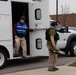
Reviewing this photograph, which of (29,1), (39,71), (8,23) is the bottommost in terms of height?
(39,71)

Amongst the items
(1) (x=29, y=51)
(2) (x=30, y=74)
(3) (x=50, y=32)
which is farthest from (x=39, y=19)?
(2) (x=30, y=74)

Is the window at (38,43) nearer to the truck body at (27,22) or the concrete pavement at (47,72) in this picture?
the truck body at (27,22)

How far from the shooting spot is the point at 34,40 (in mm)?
11984

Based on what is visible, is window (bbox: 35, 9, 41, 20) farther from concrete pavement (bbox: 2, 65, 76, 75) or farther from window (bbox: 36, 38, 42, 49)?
concrete pavement (bbox: 2, 65, 76, 75)

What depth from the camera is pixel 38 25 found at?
11.9 meters

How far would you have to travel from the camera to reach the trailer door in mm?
11797

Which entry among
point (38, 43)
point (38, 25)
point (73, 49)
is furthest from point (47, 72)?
point (73, 49)

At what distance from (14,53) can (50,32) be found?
2296 mm

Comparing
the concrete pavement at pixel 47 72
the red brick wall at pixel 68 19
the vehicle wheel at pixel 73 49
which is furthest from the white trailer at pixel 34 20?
the red brick wall at pixel 68 19

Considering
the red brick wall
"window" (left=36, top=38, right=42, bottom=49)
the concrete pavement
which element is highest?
the red brick wall

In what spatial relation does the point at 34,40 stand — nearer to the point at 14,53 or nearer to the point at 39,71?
the point at 14,53

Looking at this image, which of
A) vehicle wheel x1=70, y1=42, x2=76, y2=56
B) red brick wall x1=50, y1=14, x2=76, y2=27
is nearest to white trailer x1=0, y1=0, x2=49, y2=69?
vehicle wheel x1=70, y1=42, x2=76, y2=56

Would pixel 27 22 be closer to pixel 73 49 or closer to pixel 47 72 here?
pixel 47 72

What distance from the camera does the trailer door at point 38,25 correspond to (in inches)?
464
